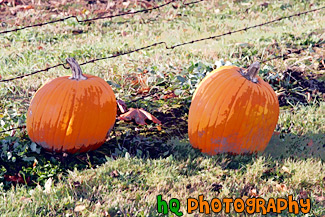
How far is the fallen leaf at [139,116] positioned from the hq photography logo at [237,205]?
140 centimetres

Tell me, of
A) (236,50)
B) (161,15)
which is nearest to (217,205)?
(236,50)

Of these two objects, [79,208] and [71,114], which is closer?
[79,208]

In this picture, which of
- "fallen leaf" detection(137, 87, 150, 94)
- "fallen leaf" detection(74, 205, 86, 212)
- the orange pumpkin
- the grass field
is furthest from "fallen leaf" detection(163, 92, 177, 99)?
"fallen leaf" detection(74, 205, 86, 212)

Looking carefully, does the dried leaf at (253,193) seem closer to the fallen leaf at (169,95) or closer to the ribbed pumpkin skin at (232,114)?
the ribbed pumpkin skin at (232,114)

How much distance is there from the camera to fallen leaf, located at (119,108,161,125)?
501 cm

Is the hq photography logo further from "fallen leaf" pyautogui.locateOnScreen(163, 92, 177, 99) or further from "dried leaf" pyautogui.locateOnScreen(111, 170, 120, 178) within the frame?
"fallen leaf" pyautogui.locateOnScreen(163, 92, 177, 99)

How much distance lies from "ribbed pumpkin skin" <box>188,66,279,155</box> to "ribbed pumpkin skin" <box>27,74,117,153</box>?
2.72ft

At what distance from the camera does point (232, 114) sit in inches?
166

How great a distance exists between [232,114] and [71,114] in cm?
137

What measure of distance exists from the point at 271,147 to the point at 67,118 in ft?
6.24

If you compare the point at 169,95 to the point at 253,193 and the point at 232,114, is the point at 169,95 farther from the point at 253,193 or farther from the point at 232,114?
the point at 253,193

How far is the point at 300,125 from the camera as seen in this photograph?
16.8 ft

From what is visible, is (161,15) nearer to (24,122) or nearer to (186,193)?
(24,122)

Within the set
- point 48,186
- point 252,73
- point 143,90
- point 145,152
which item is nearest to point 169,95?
point 143,90
